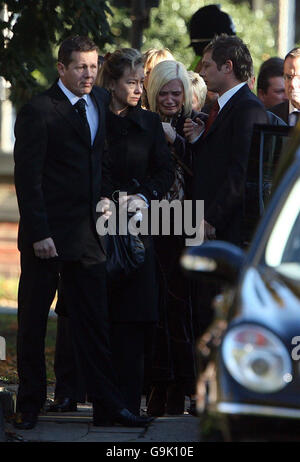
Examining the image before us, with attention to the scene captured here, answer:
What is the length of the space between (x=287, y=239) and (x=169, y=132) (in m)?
2.67

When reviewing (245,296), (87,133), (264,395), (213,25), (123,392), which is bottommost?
(123,392)

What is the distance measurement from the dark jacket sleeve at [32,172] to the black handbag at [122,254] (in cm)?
44

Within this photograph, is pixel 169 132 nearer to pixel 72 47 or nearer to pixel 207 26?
pixel 72 47

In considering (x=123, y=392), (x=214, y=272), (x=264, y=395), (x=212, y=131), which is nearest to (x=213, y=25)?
(x=212, y=131)

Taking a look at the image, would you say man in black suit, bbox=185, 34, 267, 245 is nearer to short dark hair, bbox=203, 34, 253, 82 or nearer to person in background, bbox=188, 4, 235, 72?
short dark hair, bbox=203, 34, 253, 82

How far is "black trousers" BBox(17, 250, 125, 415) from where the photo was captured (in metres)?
6.82

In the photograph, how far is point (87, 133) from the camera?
6824 mm

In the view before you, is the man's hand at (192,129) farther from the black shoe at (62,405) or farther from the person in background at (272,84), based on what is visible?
the person in background at (272,84)

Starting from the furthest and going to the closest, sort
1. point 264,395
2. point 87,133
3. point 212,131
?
point 212,131, point 87,133, point 264,395

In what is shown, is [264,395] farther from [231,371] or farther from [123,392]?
[123,392]

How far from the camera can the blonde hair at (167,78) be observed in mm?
7457

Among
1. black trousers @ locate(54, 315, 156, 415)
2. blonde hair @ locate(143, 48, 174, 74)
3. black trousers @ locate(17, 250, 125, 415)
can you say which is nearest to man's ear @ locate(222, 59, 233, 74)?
blonde hair @ locate(143, 48, 174, 74)

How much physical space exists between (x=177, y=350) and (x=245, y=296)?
10.2 feet

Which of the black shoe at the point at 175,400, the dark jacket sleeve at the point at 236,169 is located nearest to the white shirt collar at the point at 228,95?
the dark jacket sleeve at the point at 236,169
